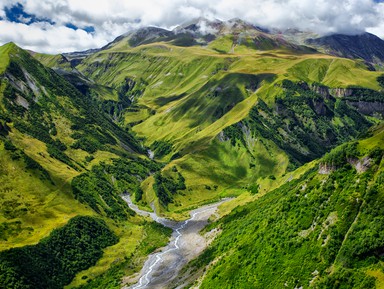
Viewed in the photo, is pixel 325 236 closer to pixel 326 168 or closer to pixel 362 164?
pixel 362 164

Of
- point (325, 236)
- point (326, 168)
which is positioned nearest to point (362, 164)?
point (326, 168)

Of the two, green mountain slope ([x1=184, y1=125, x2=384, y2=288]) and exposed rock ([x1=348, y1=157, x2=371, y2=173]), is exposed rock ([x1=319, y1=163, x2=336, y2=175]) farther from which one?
exposed rock ([x1=348, y1=157, x2=371, y2=173])

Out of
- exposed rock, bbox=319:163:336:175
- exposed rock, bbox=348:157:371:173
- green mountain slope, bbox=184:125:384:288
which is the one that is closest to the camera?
green mountain slope, bbox=184:125:384:288

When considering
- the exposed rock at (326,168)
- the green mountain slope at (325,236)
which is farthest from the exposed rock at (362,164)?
the exposed rock at (326,168)

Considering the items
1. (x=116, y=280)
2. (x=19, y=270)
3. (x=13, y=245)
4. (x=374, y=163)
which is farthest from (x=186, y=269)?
(x=374, y=163)

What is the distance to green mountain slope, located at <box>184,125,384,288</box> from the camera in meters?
101

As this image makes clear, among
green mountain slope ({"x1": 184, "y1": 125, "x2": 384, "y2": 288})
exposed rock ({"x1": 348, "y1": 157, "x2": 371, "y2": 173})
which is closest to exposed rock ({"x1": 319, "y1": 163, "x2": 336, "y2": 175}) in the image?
green mountain slope ({"x1": 184, "y1": 125, "x2": 384, "y2": 288})

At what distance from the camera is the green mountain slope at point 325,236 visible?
101000mm

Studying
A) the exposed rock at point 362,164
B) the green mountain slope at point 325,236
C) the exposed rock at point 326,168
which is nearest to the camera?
the green mountain slope at point 325,236

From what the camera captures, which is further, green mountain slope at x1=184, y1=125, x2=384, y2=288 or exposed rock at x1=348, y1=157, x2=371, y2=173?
exposed rock at x1=348, y1=157, x2=371, y2=173

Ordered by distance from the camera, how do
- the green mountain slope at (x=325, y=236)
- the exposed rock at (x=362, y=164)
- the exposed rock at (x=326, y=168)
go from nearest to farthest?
the green mountain slope at (x=325, y=236), the exposed rock at (x=362, y=164), the exposed rock at (x=326, y=168)

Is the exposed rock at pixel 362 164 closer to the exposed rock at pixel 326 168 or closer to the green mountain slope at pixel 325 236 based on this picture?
the green mountain slope at pixel 325 236

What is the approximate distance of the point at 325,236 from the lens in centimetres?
11431

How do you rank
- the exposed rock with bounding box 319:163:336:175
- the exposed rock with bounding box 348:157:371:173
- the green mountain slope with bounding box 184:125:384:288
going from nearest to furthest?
the green mountain slope with bounding box 184:125:384:288 → the exposed rock with bounding box 348:157:371:173 → the exposed rock with bounding box 319:163:336:175
